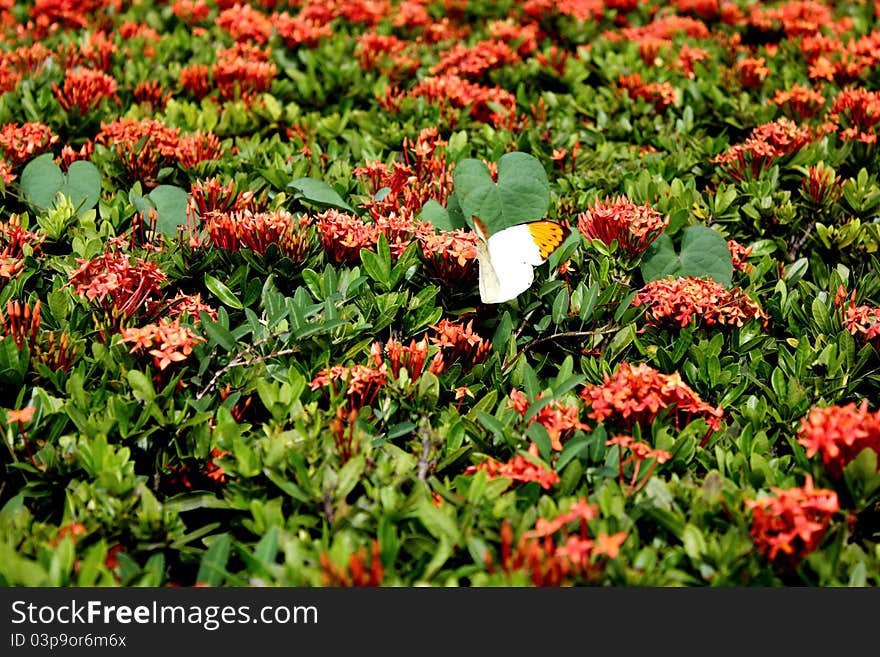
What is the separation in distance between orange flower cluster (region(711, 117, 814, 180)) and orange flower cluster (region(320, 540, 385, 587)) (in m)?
2.41

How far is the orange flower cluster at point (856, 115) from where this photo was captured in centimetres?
353

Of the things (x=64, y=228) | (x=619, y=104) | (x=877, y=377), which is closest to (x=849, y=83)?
(x=619, y=104)

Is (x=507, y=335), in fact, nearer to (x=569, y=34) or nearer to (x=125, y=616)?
(x=125, y=616)

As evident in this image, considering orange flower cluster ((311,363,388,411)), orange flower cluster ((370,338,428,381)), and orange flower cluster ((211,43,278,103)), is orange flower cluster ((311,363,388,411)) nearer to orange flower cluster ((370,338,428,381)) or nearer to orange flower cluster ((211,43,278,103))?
orange flower cluster ((370,338,428,381))

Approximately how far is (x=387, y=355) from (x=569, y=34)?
319cm

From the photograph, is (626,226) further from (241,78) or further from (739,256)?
(241,78)

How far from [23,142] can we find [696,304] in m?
2.56

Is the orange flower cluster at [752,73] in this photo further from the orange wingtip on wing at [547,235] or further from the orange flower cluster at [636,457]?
the orange flower cluster at [636,457]

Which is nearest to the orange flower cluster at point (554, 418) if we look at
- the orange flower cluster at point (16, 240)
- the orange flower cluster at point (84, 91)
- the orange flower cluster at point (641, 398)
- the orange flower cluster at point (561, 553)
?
the orange flower cluster at point (641, 398)

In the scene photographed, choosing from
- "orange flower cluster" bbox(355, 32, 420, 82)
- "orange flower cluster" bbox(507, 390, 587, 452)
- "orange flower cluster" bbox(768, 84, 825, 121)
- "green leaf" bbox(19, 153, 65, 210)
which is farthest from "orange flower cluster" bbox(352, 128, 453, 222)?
"orange flower cluster" bbox(768, 84, 825, 121)

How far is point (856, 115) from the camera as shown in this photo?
365 centimetres

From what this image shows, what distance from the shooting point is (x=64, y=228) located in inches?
111

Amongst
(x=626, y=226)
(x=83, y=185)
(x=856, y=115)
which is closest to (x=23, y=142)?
(x=83, y=185)

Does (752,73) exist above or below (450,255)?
above
